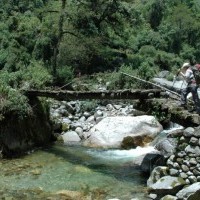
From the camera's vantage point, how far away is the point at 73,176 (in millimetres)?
A: 14234

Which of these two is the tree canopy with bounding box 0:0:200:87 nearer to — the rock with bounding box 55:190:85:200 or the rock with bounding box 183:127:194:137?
the rock with bounding box 55:190:85:200

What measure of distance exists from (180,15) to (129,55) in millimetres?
22095

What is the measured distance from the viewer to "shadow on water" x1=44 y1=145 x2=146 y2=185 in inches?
571

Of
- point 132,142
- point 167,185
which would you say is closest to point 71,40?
point 132,142

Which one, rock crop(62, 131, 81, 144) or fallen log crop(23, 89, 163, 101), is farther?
rock crop(62, 131, 81, 144)

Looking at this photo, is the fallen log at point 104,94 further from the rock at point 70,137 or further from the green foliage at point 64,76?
the green foliage at point 64,76

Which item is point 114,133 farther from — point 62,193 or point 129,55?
point 129,55

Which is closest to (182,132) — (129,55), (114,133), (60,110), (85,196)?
(85,196)

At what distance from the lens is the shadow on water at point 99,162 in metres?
14.5

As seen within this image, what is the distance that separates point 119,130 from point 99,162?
3.16 meters

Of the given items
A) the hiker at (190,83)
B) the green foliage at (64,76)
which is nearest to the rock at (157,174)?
the hiker at (190,83)

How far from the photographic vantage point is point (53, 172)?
14711mm

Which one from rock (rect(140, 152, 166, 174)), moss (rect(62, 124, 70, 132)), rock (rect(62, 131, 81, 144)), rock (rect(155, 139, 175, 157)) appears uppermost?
rock (rect(155, 139, 175, 157))

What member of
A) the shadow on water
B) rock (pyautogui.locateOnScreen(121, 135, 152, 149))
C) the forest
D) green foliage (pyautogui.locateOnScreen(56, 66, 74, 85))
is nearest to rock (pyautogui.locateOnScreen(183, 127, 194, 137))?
the shadow on water
